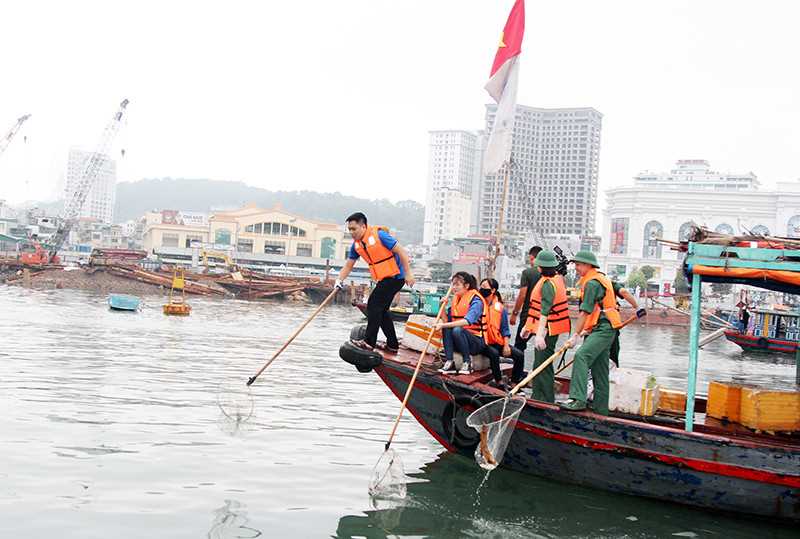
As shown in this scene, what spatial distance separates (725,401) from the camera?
795 centimetres

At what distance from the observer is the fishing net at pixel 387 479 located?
7250 mm

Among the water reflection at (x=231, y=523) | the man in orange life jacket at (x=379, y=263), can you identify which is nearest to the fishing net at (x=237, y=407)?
the man in orange life jacket at (x=379, y=263)

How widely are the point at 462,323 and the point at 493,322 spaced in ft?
2.72

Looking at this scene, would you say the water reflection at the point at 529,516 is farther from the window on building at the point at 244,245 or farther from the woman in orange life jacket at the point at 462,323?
the window on building at the point at 244,245

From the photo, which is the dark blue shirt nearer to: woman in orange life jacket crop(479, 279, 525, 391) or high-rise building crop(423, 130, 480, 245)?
woman in orange life jacket crop(479, 279, 525, 391)

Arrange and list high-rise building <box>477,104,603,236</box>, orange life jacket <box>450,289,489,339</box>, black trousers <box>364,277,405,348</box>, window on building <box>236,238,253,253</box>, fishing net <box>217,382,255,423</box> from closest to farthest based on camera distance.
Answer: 1. orange life jacket <box>450,289,489,339</box>
2. black trousers <box>364,277,405,348</box>
3. fishing net <box>217,382,255,423</box>
4. window on building <box>236,238,253,253</box>
5. high-rise building <box>477,104,603,236</box>

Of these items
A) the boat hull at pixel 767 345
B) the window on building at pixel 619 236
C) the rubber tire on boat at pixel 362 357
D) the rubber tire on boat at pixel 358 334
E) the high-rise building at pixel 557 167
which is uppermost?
the high-rise building at pixel 557 167

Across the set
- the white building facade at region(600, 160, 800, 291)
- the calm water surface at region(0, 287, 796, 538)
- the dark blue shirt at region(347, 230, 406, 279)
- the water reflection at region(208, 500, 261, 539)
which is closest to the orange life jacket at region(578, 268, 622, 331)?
the calm water surface at region(0, 287, 796, 538)

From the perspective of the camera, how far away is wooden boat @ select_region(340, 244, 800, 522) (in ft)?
22.8

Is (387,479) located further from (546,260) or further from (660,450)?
(546,260)

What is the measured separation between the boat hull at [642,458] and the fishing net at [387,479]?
3.95 ft

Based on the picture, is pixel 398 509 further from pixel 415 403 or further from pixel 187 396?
pixel 187 396

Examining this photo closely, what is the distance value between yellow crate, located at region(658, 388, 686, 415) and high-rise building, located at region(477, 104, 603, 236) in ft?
477

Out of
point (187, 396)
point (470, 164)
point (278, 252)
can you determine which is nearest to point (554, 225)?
point (470, 164)
